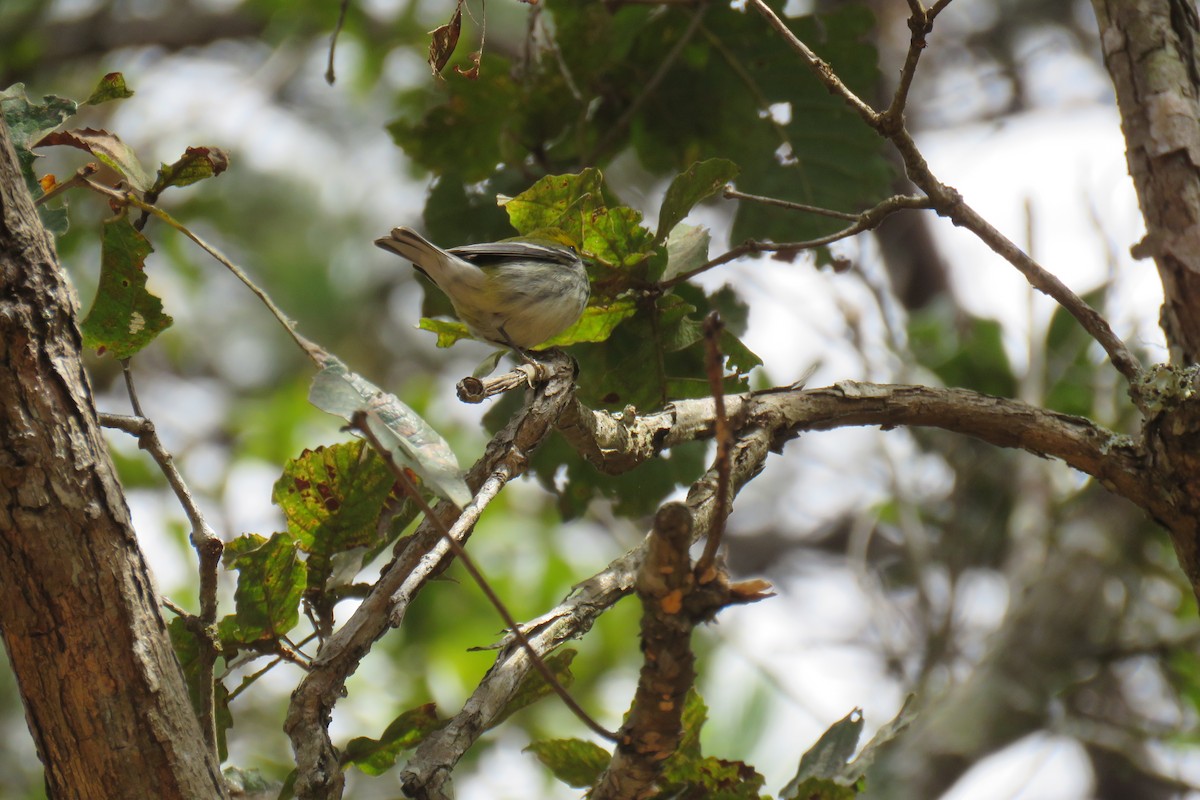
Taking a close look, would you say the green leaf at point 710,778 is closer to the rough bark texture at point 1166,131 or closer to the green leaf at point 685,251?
the green leaf at point 685,251

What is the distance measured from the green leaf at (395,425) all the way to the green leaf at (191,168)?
0.63 metres

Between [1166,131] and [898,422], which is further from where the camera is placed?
[1166,131]

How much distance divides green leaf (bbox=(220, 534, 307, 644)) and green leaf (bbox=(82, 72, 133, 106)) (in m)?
0.90

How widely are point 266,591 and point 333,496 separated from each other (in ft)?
0.75

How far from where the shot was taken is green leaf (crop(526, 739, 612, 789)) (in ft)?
6.38

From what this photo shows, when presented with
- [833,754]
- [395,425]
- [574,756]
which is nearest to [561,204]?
[395,425]

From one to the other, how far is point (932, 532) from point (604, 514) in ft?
5.90

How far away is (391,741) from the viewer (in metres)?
1.90

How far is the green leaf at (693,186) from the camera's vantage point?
6.88ft

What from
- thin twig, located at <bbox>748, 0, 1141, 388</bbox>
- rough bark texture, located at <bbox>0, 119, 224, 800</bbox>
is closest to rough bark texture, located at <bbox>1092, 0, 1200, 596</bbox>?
thin twig, located at <bbox>748, 0, 1141, 388</bbox>

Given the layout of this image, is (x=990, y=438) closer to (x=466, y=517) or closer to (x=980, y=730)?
(x=466, y=517)

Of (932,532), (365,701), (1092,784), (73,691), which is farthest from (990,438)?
(1092,784)

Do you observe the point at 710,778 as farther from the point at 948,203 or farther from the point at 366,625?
the point at 948,203

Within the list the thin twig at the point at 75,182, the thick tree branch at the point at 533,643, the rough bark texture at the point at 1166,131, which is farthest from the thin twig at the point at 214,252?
the rough bark texture at the point at 1166,131
